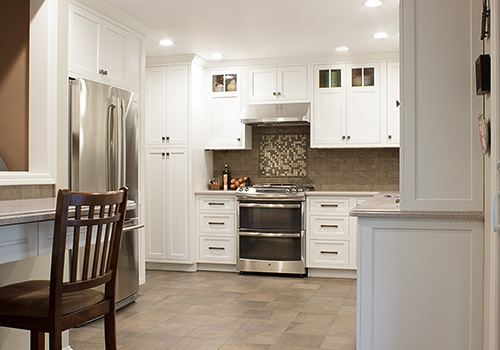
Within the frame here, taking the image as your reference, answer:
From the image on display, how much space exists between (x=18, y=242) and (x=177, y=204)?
11.9ft

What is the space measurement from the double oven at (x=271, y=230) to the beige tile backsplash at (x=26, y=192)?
285 cm

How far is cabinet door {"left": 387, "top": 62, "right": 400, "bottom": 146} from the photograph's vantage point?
5.32 meters

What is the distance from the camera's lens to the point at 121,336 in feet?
11.0

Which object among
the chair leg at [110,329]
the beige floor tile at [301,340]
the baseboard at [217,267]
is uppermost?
the chair leg at [110,329]

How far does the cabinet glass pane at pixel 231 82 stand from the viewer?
19.0 feet

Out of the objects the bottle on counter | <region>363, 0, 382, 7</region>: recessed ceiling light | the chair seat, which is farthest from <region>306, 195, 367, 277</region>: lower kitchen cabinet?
the chair seat

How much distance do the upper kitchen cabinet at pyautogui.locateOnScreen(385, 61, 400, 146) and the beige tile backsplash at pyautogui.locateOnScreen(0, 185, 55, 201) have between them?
3670 mm

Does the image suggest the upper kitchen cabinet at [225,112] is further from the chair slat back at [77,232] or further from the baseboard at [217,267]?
the chair slat back at [77,232]

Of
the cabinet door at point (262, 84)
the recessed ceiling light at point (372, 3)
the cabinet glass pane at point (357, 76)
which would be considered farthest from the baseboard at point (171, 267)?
the recessed ceiling light at point (372, 3)

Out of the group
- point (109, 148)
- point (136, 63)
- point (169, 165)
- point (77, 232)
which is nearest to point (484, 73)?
point (77, 232)

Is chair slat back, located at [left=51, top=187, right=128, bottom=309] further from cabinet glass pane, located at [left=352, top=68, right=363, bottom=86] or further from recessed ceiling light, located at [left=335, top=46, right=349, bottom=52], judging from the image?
cabinet glass pane, located at [left=352, top=68, right=363, bottom=86]

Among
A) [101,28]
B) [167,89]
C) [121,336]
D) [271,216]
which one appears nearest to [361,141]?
[271,216]

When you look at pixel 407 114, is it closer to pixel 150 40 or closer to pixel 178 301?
pixel 178 301

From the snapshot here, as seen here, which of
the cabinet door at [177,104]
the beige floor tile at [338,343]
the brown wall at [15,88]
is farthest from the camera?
the cabinet door at [177,104]
